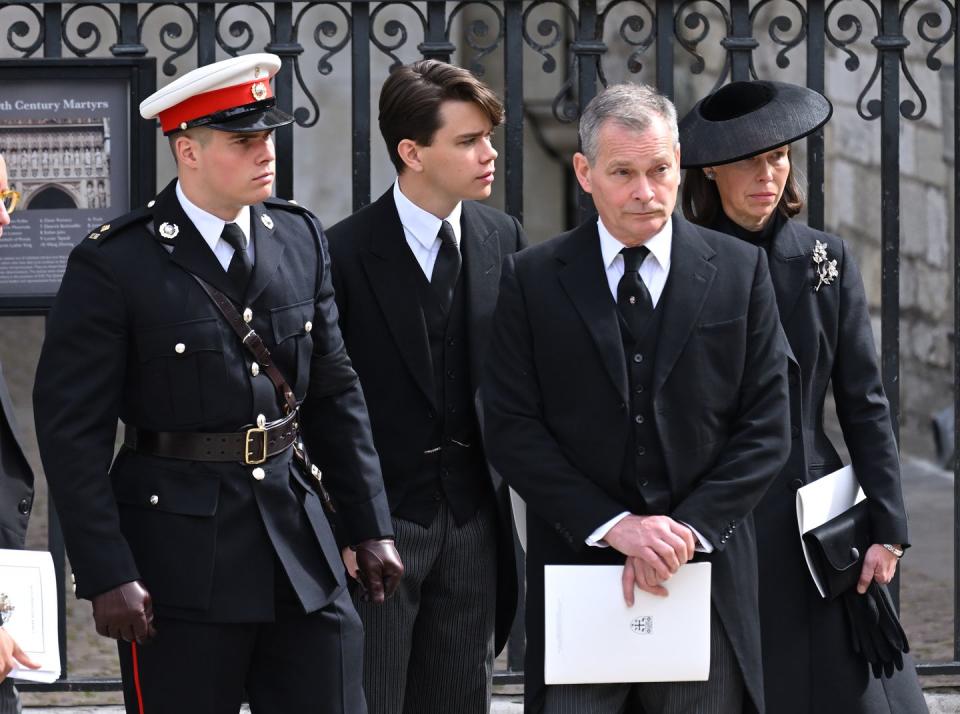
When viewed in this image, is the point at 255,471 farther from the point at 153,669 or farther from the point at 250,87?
the point at 250,87

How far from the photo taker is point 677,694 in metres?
3.88

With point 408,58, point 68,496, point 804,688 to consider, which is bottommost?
point 804,688

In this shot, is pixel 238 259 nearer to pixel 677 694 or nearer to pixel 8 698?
pixel 8 698

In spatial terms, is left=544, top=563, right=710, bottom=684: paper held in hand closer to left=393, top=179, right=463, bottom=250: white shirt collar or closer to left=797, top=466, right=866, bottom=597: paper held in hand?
left=797, top=466, right=866, bottom=597: paper held in hand

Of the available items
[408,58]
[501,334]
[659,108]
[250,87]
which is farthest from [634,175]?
[408,58]

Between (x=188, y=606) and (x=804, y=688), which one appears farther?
(x=804, y=688)

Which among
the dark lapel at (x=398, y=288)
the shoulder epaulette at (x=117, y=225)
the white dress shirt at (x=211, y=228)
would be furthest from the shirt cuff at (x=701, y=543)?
the shoulder epaulette at (x=117, y=225)

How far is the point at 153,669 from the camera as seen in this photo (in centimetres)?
389

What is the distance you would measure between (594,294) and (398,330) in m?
0.63

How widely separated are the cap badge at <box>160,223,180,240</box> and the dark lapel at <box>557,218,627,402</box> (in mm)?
855

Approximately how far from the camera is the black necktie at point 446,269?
14.6 feet

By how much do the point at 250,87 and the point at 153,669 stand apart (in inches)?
51.0

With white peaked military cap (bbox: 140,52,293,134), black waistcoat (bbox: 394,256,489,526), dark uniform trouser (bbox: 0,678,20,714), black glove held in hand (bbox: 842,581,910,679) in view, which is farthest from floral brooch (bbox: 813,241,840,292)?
dark uniform trouser (bbox: 0,678,20,714)

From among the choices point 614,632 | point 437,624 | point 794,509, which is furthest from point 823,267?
point 437,624
